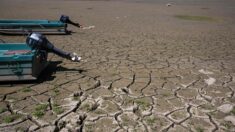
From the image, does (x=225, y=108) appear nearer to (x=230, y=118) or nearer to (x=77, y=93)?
(x=230, y=118)

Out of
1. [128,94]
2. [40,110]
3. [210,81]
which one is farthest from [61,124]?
[210,81]

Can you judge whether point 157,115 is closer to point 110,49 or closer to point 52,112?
point 52,112

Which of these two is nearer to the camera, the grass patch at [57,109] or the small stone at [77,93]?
the grass patch at [57,109]

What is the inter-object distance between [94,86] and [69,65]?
1.44 m

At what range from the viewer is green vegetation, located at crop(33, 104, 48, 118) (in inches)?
138

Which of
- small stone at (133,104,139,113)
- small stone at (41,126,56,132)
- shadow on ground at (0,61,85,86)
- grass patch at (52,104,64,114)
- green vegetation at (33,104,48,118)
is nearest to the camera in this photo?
small stone at (41,126,56,132)

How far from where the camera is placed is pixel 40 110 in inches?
144

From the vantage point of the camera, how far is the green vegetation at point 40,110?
11.5 feet

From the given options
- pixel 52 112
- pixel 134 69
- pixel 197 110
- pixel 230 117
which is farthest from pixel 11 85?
pixel 230 117

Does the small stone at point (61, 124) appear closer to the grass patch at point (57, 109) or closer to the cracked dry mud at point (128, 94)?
the cracked dry mud at point (128, 94)

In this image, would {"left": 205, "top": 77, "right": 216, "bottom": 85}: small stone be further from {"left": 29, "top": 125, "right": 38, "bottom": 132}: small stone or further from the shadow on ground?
{"left": 29, "top": 125, "right": 38, "bottom": 132}: small stone

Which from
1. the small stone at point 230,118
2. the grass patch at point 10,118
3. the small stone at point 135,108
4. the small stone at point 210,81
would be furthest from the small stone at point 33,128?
the small stone at point 210,81

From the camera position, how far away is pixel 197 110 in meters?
3.83

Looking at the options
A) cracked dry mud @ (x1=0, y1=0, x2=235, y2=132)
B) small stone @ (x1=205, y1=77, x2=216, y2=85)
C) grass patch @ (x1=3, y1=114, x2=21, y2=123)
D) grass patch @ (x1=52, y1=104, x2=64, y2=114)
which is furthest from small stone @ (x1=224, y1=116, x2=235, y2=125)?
grass patch @ (x1=3, y1=114, x2=21, y2=123)
